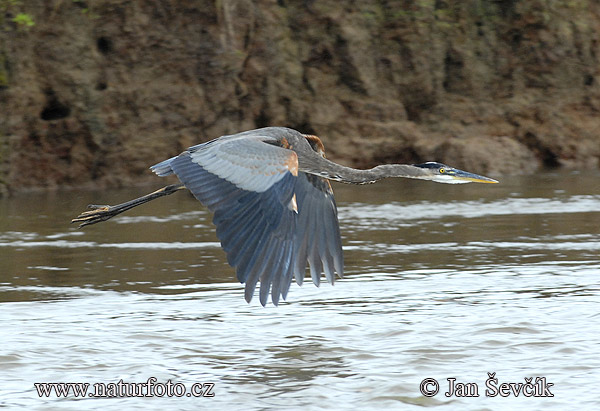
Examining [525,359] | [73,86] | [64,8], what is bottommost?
[525,359]

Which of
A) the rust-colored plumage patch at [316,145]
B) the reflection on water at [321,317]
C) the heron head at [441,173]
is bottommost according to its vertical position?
the reflection on water at [321,317]

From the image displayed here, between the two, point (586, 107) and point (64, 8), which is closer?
point (64, 8)

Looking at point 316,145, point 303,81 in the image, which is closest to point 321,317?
point 316,145

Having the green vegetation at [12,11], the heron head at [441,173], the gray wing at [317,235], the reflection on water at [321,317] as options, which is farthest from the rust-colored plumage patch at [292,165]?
the green vegetation at [12,11]

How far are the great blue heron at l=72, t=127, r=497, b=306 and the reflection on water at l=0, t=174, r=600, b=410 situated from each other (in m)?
0.45

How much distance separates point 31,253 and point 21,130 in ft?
19.2

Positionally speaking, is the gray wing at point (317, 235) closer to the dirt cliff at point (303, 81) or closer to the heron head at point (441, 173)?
the heron head at point (441, 173)

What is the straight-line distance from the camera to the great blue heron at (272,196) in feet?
17.8

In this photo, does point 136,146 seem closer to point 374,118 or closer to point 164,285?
point 374,118

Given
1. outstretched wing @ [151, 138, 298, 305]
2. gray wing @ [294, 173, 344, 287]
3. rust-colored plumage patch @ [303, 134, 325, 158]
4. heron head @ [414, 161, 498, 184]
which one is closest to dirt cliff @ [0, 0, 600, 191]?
rust-colored plumage patch @ [303, 134, 325, 158]

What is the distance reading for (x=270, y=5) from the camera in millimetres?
16516

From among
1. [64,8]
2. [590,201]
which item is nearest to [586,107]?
[590,201]

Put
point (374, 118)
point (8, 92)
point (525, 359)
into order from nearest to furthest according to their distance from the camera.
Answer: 1. point (525, 359)
2. point (8, 92)
3. point (374, 118)

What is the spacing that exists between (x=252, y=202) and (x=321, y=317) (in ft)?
3.54
